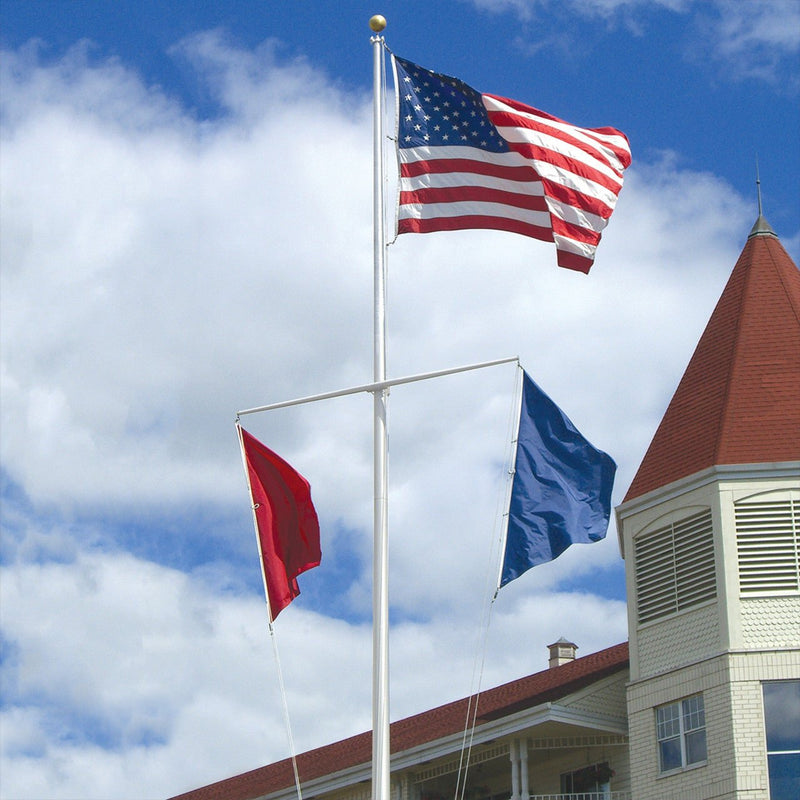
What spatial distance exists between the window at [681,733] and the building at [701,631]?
0.10 ft

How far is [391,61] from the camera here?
71.1ft

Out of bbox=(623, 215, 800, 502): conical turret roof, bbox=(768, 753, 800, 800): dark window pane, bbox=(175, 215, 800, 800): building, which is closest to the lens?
bbox=(768, 753, 800, 800): dark window pane

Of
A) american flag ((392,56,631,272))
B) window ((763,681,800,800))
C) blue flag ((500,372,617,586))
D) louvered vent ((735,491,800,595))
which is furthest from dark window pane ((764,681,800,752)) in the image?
american flag ((392,56,631,272))

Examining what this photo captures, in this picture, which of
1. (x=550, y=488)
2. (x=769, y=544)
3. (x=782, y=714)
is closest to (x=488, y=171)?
(x=550, y=488)

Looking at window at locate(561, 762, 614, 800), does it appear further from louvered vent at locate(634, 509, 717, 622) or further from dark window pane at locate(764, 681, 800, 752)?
dark window pane at locate(764, 681, 800, 752)

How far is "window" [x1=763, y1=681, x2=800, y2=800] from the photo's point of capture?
26.7 meters

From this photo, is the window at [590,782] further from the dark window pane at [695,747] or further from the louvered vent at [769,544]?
the louvered vent at [769,544]

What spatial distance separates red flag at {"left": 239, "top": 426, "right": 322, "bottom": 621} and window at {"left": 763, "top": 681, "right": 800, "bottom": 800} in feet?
35.1

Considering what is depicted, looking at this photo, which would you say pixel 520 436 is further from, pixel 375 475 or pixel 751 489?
pixel 751 489

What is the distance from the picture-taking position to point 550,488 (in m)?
20.3

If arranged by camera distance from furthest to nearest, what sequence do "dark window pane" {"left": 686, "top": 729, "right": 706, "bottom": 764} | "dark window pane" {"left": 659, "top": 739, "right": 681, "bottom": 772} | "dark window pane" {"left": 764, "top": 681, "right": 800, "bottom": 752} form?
"dark window pane" {"left": 659, "top": 739, "right": 681, "bottom": 772}, "dark window pane" {"left": 686, "top": 729, "right": 706, "bottom": 764}, "dark window pane" {"left": 764, "top": 681, "right": 800, "bottom": 752}

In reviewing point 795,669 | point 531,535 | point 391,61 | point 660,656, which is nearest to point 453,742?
point 660,656

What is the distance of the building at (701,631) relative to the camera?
89.9 ft

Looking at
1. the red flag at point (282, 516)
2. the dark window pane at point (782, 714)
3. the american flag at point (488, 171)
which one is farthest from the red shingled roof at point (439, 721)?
the american flag at point (488, 171)
